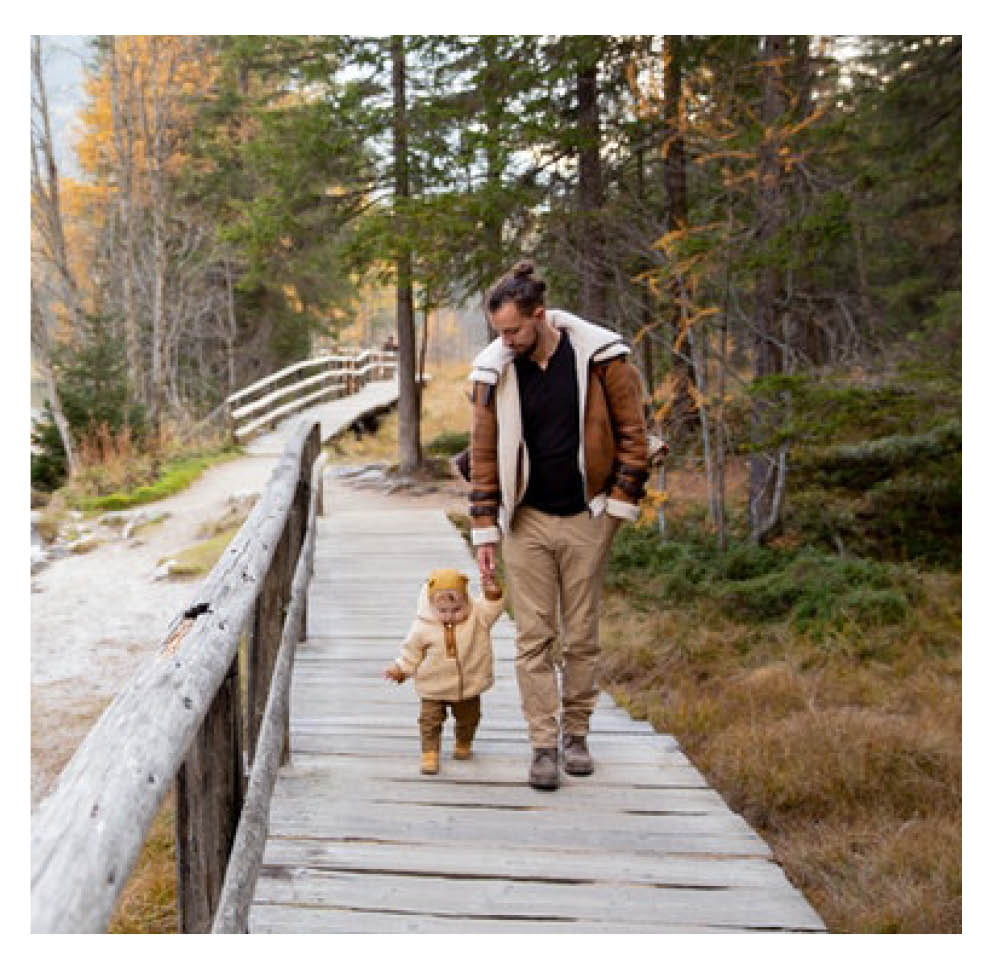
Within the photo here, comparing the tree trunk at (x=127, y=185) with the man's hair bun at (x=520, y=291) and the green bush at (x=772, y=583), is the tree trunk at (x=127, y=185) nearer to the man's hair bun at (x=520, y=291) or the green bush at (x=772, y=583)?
the green bush at (x=772, y=583)

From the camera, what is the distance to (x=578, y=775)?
3705 mm

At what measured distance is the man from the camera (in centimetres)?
331

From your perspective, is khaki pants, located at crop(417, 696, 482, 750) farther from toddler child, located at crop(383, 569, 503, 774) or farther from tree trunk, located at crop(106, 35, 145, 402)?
tree trunk, located at crop(106, 35, 145, 402)

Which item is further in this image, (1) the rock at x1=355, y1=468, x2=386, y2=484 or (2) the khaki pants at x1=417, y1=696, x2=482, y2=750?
(1) the rock at x1=355, y1=468, x2=386, y2=484

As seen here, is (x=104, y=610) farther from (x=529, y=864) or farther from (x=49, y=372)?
(x=529, y=864)

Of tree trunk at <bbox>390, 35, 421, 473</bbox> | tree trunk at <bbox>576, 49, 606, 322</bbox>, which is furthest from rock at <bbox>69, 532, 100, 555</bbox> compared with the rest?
tree trunk at <bbox>576, 49, 606, 322</bbox>

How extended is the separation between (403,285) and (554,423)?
9.71m

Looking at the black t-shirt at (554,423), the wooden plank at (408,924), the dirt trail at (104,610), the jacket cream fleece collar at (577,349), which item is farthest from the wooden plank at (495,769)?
the dirt trail at (104,610)

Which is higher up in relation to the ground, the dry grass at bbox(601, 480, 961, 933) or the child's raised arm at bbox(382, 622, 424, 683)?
the child's raised arm at bbox(382, 622, 424, 683)

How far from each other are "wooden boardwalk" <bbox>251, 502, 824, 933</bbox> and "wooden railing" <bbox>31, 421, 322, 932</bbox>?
20 centimetres

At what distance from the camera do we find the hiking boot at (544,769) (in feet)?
11.6

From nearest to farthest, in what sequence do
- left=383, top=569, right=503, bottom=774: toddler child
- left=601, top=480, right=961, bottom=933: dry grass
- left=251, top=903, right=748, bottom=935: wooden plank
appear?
1. left=251, top=903, right=748, bottom=935: wooden plank
2. left=383, top=569, right=503, bottom=774: toddler child
3. left=601, top=480, right=961, bottom=933: dry grass
